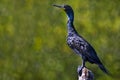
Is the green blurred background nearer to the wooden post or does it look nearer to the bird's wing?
the bird's wing

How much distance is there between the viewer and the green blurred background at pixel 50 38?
21.7 meters

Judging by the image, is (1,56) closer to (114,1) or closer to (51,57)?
(51,57)

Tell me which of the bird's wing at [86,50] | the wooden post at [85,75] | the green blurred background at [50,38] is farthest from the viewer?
the green blurred background at [50,38]

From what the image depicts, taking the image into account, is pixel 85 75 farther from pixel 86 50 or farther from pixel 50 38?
pixel 50 38

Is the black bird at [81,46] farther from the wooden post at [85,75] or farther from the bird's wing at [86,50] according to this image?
the wooden post at [85,75]

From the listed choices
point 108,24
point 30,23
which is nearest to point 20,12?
point 30,23

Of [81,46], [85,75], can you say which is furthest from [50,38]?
[85,75]

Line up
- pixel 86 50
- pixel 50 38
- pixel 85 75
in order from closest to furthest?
pixel 85 75, pixel 86 50, pixel 50 38

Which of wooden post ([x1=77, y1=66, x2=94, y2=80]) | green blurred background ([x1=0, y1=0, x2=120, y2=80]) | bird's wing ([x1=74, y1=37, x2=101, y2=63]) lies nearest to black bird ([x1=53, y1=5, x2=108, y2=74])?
bird's wing ([x1=74, y1=37, x2=101, y2=63])

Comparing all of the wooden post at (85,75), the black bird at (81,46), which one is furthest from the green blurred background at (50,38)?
the wooden post at (85,75)

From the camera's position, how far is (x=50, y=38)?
23172mm

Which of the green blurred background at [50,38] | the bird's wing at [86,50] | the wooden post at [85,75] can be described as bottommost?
the green blurred background at [50,38]

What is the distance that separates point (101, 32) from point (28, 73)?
2185mm

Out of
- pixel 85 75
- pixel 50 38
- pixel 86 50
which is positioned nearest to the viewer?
pixel 85 75
